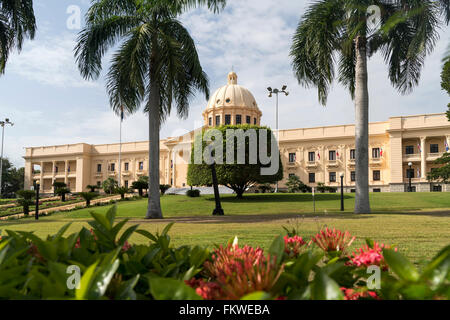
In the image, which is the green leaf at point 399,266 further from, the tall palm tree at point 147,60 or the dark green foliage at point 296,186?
the dark green foliage at point 296,186

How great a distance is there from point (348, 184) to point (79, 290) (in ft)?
175

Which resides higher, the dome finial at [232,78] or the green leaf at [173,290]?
the dome finial at [232,78]

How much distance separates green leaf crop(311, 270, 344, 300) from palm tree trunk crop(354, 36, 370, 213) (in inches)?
591

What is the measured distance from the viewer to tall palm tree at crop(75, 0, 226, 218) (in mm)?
13727

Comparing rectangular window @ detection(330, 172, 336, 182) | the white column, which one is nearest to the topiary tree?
rectangular window @ detection(330, 172, 336, 182)

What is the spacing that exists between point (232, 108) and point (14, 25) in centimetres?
5165

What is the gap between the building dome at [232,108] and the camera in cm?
6378

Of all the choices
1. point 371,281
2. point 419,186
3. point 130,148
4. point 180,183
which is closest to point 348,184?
point 419,186

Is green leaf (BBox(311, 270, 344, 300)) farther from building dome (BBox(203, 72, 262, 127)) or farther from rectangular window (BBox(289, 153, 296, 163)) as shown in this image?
building dome (BBox(203, 72, 262, 127))

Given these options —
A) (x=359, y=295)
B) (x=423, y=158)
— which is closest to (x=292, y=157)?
(x=423, y=158)

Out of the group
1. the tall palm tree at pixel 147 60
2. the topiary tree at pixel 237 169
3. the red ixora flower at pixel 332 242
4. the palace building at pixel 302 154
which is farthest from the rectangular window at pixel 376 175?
the red ixora flower at pixel 332 242

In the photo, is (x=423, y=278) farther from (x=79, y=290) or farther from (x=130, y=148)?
(x=130, y=148)

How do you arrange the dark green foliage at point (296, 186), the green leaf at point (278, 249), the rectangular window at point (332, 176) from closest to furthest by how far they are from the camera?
the green leaf at point (278, 249) → the dark green foliage at point (296, 186) → the rectangular window at point (332, 176)

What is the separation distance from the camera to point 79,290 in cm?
84
